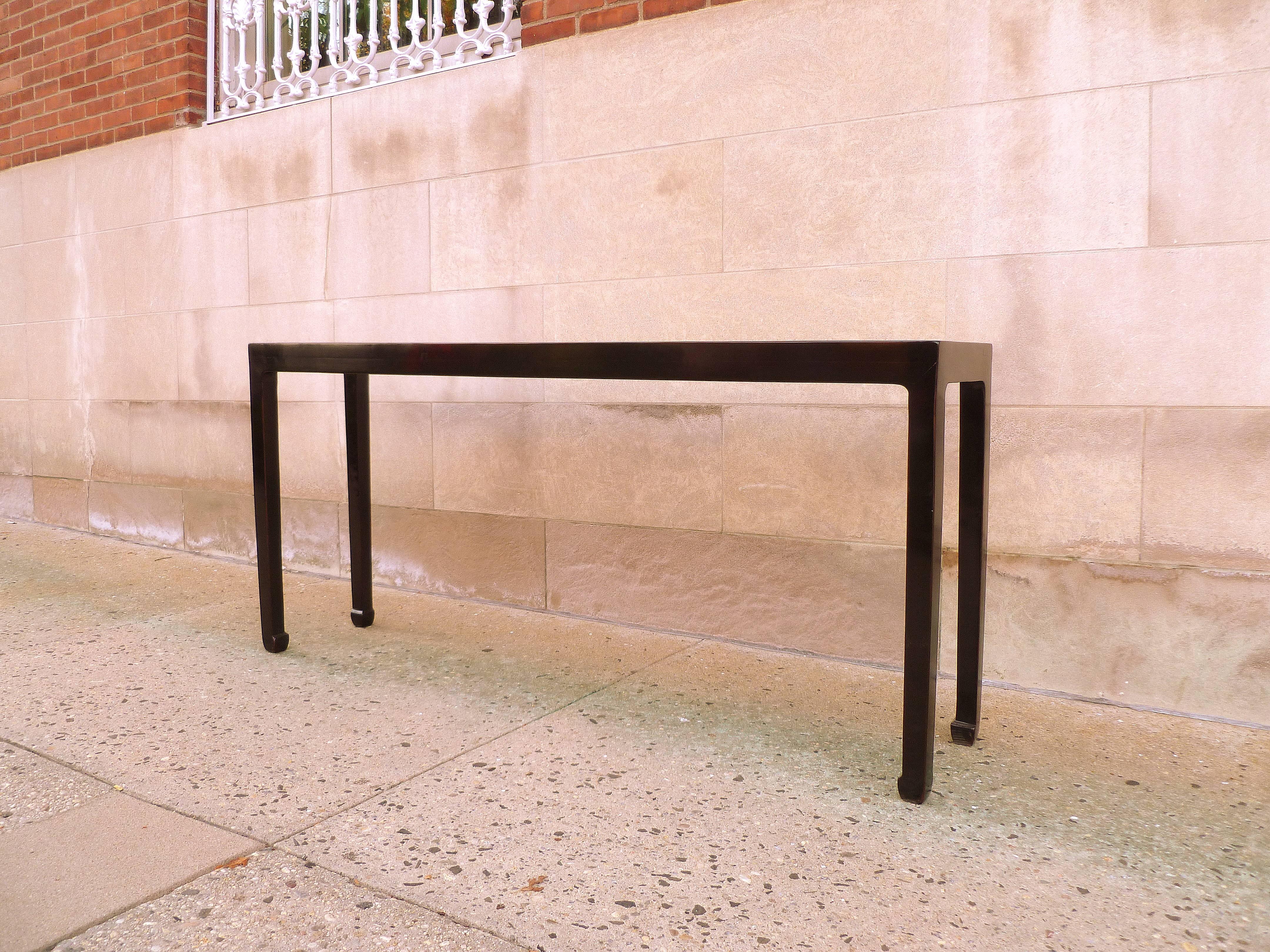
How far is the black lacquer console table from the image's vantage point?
1881 mm

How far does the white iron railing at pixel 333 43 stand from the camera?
3684mm

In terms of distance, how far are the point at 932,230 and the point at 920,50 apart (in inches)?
19.2

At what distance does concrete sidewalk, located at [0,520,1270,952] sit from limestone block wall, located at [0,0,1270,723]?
0.31 metres

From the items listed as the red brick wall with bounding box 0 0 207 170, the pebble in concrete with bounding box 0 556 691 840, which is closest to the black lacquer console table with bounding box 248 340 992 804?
the pebble in concrete with bounding box 0 556 691 840

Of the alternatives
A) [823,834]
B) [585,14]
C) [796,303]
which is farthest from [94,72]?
[823,834]

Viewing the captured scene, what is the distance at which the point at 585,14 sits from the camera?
3.24 m

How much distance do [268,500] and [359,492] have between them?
0.31 m

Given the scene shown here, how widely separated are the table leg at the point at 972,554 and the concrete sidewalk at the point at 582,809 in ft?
0.36

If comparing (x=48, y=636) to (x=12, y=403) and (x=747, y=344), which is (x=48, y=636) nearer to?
(x=747, y=344)

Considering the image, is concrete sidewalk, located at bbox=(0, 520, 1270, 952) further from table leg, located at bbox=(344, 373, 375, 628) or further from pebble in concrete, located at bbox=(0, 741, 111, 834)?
table leg, located at bbox=(344, 373, 375, 628)

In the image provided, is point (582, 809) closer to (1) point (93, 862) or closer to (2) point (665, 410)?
(1) point (93, 862)

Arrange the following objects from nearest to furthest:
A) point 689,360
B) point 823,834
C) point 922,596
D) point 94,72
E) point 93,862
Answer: point 93,862 < point 823,834 < point 922,596 < point 689,360 < point 94,72

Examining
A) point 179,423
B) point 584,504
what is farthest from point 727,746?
point 179,423

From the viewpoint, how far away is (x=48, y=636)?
3100 mm
